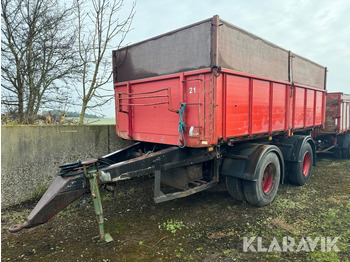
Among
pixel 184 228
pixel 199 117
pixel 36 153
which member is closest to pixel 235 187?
pixel 184 228

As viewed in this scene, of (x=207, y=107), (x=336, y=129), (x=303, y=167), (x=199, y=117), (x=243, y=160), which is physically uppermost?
(x=207, y=107)

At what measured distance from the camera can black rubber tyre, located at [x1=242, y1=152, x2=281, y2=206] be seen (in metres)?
4.06

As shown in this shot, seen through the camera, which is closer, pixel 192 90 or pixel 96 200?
pixel 96 200

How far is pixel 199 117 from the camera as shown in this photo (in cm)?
342

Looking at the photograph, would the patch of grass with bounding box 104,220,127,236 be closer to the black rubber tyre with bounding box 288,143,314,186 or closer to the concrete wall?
the concrete wall

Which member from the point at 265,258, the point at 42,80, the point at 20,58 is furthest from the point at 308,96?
the point at 20,58

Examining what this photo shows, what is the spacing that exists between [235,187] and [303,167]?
278cm

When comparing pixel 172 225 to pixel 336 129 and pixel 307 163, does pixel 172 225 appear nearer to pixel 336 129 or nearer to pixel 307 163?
pixel 307 163

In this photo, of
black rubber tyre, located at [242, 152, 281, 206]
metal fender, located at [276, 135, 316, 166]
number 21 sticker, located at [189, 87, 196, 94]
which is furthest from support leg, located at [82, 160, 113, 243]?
metal fender, located at [276, 135, 316, 166]

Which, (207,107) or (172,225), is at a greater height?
(207,107)

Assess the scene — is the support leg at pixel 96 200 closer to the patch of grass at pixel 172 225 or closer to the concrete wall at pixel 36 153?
the patch of grass at pixel 172 225

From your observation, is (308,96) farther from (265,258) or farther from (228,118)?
(265,258)

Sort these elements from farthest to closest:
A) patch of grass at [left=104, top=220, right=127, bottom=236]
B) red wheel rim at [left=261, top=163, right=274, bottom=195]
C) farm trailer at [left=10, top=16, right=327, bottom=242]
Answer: red wheel rim at [left=261, top=163, right=274, bottom=195]
patch of grass at [left=104, top=220, right=127, bottom=236]
farm trailer at [left=10, top=16, right=327, bottom=242]

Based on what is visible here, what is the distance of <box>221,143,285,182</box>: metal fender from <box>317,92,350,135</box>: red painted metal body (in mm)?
5224
